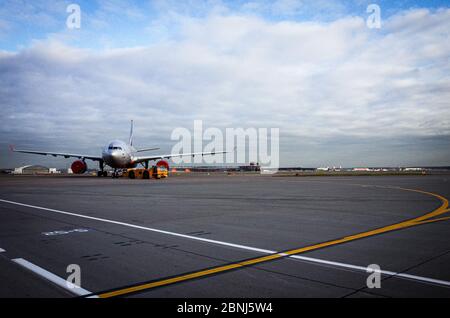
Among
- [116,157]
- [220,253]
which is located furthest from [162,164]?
[220,253]

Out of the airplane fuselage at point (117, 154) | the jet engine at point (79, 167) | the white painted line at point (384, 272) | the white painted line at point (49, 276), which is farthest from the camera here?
the jet engine at point (79, 167)

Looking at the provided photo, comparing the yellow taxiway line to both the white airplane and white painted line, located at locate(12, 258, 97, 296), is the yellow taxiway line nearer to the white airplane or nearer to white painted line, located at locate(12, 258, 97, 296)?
white painted line, located at locate(12, 258, 97, 296)

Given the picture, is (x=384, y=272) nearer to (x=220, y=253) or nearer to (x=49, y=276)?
(x=220, y=253)

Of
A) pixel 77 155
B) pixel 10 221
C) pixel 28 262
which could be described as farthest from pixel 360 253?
pixel 77 155

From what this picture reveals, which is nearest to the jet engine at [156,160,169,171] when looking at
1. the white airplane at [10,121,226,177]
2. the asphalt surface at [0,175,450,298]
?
the white airplane at [10,121,226,177]

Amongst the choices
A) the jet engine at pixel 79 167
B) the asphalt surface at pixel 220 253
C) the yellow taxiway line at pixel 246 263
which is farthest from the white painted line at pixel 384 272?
the jet engine at pixel 79 167

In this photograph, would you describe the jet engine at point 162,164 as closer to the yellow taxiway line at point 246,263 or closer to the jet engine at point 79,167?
the jet engine at point 79,167

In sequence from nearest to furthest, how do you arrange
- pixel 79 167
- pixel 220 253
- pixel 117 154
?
pixel 220 253, pixel 117 154, pixel 79 167

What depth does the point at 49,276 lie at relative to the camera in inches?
197

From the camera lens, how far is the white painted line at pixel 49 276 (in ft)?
14.5

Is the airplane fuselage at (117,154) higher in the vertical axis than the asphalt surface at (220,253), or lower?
higher

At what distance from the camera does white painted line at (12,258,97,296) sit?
14.5 feet

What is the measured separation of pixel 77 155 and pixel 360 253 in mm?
50996
